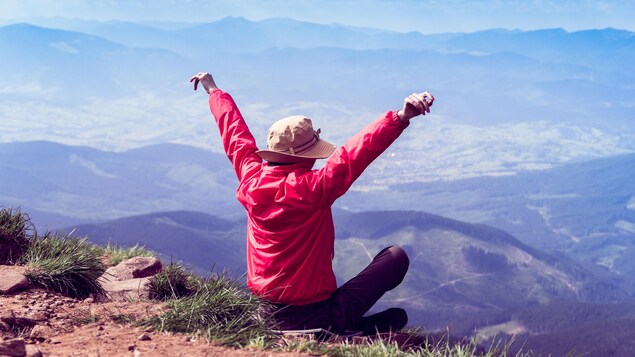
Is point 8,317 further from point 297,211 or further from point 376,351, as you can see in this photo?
point 376,351

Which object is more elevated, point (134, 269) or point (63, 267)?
point (63, 267)

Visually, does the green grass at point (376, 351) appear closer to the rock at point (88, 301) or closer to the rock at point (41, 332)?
the rock at point (41, 332)

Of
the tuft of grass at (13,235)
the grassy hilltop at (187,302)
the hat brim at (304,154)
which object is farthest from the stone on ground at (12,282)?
the hat brim at (304,154)

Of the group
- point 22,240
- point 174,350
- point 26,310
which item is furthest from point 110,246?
point 174,350

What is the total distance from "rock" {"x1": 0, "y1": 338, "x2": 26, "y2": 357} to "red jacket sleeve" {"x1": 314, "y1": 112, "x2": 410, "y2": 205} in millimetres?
3232

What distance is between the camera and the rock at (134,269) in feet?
33.8

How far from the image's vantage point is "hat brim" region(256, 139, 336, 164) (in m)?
7.93

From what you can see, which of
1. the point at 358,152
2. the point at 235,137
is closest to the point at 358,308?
the point at 358,152

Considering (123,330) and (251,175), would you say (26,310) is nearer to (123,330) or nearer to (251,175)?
(123,330)

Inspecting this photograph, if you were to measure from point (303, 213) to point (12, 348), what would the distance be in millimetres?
3296

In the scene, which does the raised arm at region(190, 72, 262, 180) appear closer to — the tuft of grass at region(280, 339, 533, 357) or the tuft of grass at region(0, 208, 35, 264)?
the tuft of grass at region(280, 339, 533, 357)

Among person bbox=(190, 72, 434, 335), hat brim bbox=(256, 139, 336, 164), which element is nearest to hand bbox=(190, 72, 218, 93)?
person bbox=(190, 72, 434, 335)

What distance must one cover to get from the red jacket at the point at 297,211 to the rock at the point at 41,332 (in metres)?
2.30

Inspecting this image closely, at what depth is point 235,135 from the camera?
8969mm
